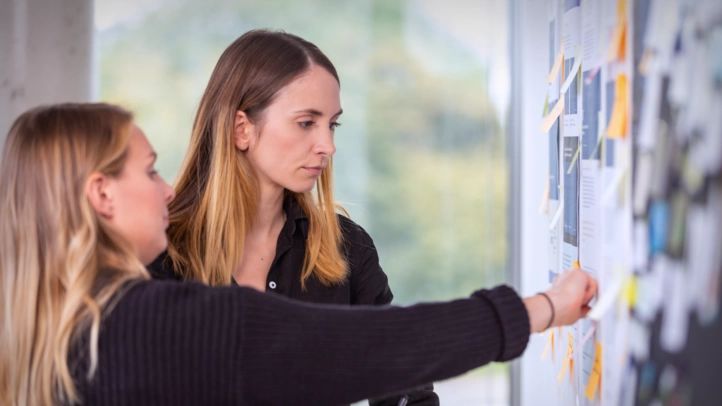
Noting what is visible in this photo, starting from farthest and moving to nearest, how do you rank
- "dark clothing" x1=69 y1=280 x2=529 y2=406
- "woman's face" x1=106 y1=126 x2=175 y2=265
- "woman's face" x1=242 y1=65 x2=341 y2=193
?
"woman's face" x1=242 y1=65 x2=341 y2=193 → "woman's face" x1=106 y1=126 x2=175 y2=265 → "dark clothing" x1=69 y1=280 x2=529 y2=406

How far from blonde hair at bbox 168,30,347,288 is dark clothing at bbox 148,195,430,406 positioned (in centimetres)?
2

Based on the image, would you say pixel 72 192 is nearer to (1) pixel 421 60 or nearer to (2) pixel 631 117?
(2) pixel 631 117

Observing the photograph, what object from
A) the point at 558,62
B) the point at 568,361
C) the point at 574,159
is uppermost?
the point at 558,62

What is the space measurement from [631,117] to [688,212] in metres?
0.20

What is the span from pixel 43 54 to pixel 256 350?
1765mm

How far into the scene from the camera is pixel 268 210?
160cm

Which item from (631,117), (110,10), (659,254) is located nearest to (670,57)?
(631,117)

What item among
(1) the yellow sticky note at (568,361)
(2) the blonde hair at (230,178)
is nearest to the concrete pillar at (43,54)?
(2) the blonde hair at (230,178)

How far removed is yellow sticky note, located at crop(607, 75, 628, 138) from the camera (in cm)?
104

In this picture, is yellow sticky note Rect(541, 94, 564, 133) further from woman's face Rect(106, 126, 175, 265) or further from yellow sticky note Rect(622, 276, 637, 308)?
woman's face Rect(106, 126, 175, 265)

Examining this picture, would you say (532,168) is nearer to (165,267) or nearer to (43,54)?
(165,267)

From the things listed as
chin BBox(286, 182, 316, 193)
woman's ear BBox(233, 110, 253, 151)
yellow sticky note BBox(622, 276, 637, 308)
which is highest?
woman's ear BBox(233, 110, 253, 151)

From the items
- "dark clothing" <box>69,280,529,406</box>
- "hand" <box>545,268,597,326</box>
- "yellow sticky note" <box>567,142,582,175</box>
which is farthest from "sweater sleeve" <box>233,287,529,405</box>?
"yellow sticky note" <box>567,142,582,175</box>

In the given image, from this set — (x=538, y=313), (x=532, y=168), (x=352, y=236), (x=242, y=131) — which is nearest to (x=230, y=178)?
(x=242, y=131)
